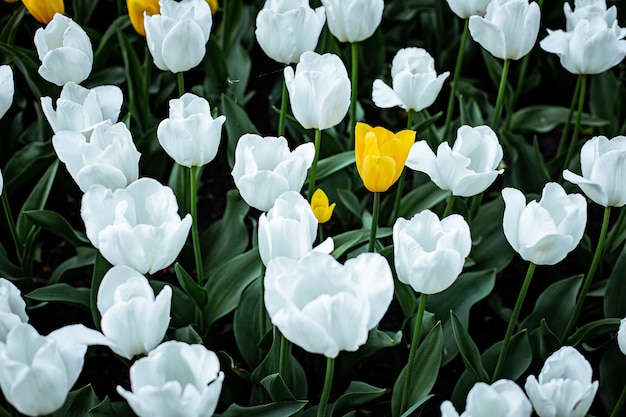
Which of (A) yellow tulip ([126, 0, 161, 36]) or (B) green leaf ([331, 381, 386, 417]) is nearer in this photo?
(B) green leaf ([331, 381, 386, 417])

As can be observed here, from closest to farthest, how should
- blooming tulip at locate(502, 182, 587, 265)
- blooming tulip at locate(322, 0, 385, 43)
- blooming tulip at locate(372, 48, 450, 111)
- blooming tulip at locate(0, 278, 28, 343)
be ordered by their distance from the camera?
blooming tulip at locate(0, 278, 28, 343), blooming tulip at locate(502, 182, 587, 265), blooming tulip at locate(372, 48, 450, 111), blooming tulip at locate(322, 0, 385, 43)

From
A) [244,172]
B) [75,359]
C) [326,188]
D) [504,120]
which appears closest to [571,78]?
[504,120]

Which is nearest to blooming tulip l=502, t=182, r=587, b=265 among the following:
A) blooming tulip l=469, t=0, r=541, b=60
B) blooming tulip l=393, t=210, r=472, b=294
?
blooming tulip l=393, t=210, r=472, b=294

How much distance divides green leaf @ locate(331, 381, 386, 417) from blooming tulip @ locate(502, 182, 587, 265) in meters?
0.33

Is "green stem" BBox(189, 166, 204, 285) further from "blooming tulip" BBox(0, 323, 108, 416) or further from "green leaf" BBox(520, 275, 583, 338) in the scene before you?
"green leaf" BBox(520, 275, 583, 338)

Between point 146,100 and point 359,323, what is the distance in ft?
3.77

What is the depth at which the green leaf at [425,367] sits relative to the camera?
126cm

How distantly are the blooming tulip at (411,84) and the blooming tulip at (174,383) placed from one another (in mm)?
695

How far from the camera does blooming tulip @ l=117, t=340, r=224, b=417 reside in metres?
0.88

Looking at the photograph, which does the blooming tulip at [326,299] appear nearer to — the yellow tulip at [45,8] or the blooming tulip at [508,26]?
the blooming tulip at [508,26]

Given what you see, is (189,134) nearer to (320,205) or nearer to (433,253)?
(320,205)

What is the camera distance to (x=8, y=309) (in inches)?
40.5

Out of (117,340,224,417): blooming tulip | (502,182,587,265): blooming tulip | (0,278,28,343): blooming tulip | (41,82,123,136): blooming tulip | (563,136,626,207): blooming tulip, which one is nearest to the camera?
(117,340,224,417): blooming tulip

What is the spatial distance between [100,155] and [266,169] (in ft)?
0.81
